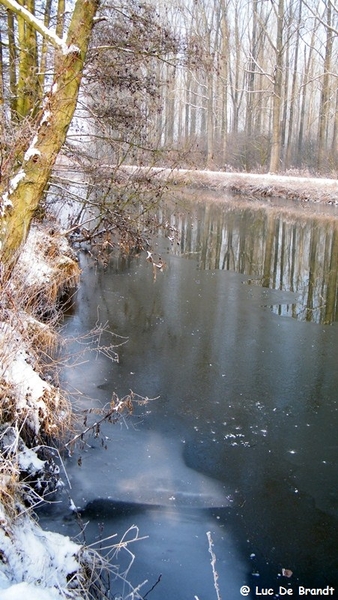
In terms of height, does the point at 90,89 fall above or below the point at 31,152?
above

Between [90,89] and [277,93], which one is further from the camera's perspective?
[277,93]

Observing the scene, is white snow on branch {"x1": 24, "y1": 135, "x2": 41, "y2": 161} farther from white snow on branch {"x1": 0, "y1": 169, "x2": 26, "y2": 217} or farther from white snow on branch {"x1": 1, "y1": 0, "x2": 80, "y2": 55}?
white snow on branch {"x1": 1, "y1": 0, "x2": 80, "y2": 55}

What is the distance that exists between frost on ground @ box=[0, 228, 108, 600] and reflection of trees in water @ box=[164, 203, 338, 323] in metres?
5.12

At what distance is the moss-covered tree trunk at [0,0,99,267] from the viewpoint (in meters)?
6.03

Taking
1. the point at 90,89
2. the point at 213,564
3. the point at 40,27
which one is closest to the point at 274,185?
the point at 90,89

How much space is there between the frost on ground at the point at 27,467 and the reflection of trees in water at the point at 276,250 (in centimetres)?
512

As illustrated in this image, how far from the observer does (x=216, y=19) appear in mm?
37000

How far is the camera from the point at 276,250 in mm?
14016

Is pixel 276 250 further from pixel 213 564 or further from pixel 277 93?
pixel 277 93

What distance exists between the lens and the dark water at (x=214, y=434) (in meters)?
3.79

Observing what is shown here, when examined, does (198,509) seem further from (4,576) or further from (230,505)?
(4,576)

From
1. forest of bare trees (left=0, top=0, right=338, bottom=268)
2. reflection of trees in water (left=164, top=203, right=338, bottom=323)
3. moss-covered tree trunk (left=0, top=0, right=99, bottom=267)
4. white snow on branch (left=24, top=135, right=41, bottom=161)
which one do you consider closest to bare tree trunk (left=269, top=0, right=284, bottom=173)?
reflection of trees in water (left=164, top=203, right=338, bottom=323)

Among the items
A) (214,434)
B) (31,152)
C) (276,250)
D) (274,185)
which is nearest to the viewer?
(214,434)

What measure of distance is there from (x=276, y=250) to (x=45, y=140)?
868cm
